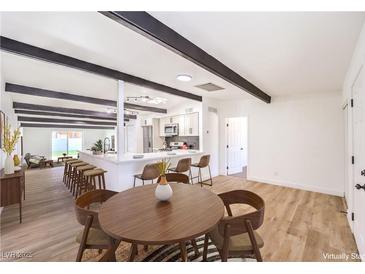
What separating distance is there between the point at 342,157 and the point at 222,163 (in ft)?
9.68

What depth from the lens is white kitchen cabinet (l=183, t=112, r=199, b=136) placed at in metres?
5.52

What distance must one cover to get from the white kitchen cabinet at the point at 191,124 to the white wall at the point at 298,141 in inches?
51.3

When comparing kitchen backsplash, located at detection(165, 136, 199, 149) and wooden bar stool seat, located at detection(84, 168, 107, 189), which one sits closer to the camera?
wooden bar stool seat, located at detection(84, 168, 107, 189)

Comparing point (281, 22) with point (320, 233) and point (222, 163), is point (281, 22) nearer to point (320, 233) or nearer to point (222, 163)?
point (320, 233)

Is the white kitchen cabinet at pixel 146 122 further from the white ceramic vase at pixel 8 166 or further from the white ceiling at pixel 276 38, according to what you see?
the white ceiling at pixel 276 38

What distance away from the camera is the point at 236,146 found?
6.13 m

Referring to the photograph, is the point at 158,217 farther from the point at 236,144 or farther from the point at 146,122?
the point at 146,122

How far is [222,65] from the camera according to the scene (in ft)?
8.75

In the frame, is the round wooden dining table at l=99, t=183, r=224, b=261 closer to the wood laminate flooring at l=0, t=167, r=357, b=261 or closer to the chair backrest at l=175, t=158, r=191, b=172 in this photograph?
the wood laminate flooring at l=0, t=167, r=357, b=261

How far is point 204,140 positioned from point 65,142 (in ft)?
35.9

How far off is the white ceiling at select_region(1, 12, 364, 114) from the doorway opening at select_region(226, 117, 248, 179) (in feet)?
8.47

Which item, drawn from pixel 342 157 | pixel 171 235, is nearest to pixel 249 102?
pixel 342 157

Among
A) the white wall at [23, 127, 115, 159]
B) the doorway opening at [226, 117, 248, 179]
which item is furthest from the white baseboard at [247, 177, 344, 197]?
the white wall at [23, 127, 115, 159]

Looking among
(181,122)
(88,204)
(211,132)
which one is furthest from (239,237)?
(181,122)
